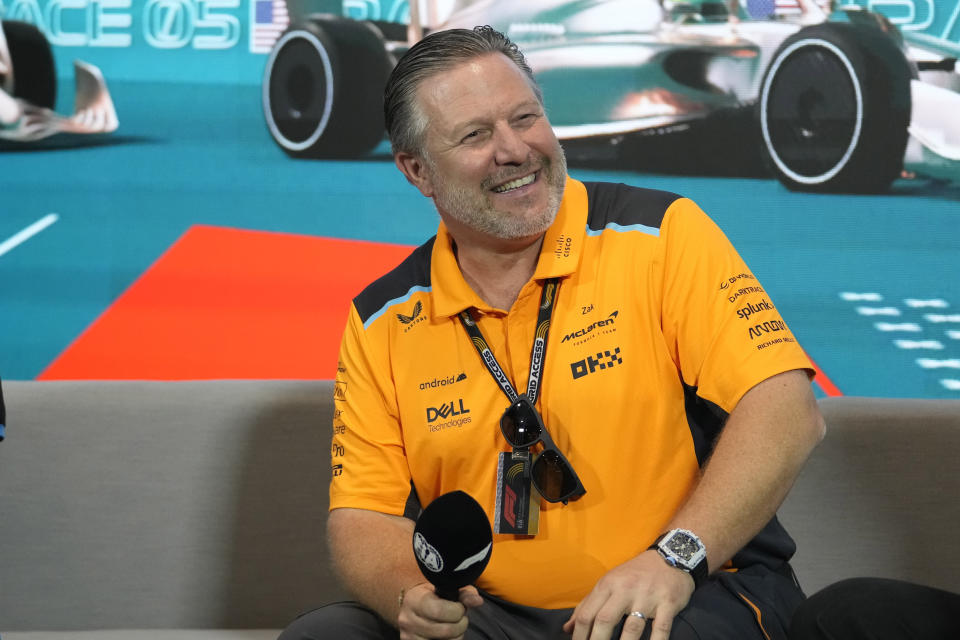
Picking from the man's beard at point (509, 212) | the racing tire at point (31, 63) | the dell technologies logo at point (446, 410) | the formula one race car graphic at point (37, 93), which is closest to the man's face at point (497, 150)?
the man's beard at point (509, 212)

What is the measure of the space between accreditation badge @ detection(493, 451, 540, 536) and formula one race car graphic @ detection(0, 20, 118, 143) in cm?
229

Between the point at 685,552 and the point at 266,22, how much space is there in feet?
8.45

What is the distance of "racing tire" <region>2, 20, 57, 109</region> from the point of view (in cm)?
352

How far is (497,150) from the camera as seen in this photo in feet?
6.63

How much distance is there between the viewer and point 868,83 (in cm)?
327

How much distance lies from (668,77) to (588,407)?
180 cm

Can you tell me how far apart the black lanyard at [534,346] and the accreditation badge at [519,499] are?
116mm

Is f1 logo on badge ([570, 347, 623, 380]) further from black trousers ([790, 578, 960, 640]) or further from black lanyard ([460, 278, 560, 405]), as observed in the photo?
black trousers ([790, 578, 960, 640])

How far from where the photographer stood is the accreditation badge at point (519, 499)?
186 centimetres

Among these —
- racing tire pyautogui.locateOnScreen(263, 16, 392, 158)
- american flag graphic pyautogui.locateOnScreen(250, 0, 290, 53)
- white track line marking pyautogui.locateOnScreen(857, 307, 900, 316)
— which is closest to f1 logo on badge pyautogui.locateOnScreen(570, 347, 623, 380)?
white track line marking pyautogui.locateOnScreen(857, 307, 900, 316)

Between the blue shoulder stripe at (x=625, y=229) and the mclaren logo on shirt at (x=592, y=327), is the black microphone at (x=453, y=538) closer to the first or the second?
the mclaren logo on shirt at (x=592, y=327)

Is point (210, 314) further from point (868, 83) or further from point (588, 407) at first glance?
point (868, 83)

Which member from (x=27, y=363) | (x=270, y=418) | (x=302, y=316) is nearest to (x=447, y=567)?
(x=270, y=418)

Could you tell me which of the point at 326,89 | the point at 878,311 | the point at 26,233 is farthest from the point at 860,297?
the point at 26,233
